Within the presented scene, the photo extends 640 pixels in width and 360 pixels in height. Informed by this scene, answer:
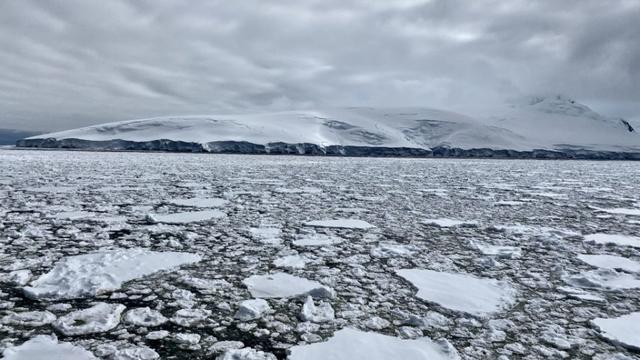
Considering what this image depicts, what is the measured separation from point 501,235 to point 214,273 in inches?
133

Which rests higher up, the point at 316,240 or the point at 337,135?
the point at 337,135

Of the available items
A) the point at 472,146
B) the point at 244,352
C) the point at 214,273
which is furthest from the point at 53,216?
the point at 472,146

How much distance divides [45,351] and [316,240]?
2744 millimetres

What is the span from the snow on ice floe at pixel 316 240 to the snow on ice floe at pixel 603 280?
2.08m

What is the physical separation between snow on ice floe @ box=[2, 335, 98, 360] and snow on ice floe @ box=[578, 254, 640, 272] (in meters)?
3.96

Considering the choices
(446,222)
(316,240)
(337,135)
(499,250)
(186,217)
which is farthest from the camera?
(337,135)

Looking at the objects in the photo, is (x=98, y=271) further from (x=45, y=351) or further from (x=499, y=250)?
(x=499, y=250)

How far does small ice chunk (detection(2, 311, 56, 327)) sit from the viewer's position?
7.09 feet

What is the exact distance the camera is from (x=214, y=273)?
3123mm

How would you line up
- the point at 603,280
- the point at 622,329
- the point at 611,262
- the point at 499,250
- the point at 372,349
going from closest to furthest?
the point at 372,349, the point at 622,329, the point at 603,280, the point at 611,262, the point at 499,250

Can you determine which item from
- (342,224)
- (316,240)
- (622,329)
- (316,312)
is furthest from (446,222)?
(316,312)

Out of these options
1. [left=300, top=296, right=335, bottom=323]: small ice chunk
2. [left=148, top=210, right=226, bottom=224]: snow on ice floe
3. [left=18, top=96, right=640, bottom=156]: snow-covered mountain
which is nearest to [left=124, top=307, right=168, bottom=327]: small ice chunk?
[left=300, top=296, right=335, bottom=323]: small ice chunk

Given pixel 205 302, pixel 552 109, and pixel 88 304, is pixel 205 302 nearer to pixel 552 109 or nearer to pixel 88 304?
pixel 88 304

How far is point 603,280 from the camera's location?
325cm
